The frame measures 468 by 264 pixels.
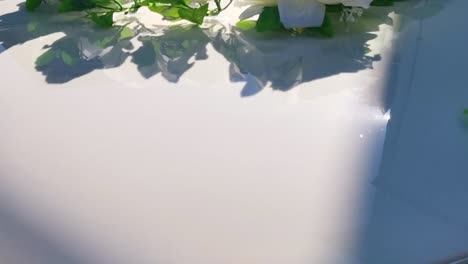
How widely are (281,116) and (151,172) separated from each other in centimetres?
12

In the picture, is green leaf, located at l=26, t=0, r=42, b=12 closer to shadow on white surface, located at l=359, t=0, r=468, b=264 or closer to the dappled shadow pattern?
the dappled shadow pattern

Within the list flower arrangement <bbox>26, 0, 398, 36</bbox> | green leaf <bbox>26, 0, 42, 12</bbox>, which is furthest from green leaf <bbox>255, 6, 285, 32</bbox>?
green leaf <bbox>26, 0, 42, 12</bbox>

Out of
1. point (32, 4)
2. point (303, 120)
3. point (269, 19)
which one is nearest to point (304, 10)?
point (269, 19)

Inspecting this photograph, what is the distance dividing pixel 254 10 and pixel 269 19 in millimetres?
34

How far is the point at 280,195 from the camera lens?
0.38 metres

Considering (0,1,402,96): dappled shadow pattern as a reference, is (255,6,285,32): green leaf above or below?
above

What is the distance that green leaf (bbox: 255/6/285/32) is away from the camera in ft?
1.93

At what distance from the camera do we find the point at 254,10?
0.62 metres

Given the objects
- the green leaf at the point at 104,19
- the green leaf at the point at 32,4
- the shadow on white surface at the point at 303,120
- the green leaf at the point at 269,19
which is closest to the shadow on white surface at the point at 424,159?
the shadow on white surface at the point at 303,120

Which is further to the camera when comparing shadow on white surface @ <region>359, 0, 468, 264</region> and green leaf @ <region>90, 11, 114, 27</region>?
green leaf @ <region>90, 11, 114, 27</region>

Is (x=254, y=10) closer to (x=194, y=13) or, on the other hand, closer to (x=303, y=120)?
(x=194, y=13)

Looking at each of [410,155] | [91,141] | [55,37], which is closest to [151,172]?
[91,141]

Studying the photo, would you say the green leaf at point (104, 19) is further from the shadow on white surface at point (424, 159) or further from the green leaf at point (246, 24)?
the shadow on white surface at point (424, 159)

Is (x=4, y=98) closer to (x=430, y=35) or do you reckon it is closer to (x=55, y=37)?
(x=55, y=37)
